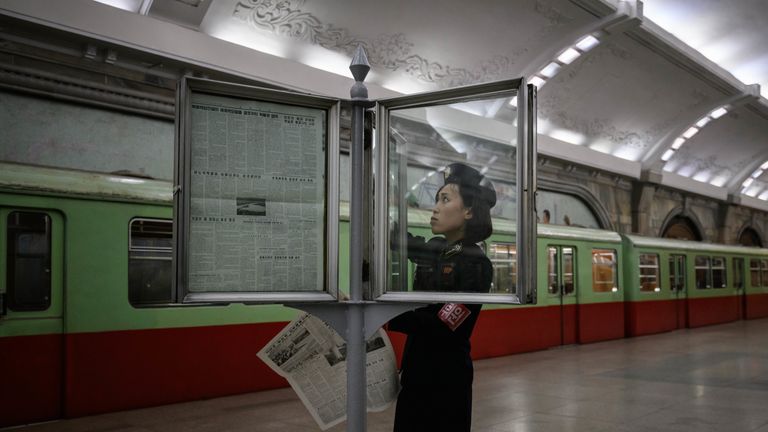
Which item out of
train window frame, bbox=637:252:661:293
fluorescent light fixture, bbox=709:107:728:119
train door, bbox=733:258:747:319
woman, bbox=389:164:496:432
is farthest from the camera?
train door, bbox=733:258:747:319

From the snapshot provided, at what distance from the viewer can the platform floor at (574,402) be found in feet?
21.4

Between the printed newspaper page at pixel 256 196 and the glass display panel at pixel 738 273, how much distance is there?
2148 centimetres

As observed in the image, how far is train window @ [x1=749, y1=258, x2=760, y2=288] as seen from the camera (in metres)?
22.2

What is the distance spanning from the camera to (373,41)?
11719 millimetres

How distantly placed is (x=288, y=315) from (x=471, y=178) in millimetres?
5971

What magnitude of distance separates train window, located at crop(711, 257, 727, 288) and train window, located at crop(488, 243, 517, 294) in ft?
63.1

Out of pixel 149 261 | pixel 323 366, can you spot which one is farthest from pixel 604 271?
pixel 323 366

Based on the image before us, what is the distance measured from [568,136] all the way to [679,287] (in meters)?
4.84

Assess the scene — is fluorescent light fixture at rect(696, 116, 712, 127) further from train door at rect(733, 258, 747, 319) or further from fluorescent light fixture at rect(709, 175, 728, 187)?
fluorescent light fixture at rect(709, 175, 728, 187)

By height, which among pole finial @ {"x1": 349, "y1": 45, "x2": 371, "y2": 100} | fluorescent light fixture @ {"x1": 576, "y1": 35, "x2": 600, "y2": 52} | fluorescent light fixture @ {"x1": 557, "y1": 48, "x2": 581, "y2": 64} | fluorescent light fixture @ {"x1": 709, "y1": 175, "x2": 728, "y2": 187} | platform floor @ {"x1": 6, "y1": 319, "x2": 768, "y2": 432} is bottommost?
platform floor @ {"x1": 6, "y1": 319, "x2": 768, "y2": 432}

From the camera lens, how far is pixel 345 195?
10.2 metres

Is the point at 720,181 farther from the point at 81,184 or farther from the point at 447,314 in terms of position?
the point at 447,314

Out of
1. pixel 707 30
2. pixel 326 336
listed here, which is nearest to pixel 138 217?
pixel 326 336

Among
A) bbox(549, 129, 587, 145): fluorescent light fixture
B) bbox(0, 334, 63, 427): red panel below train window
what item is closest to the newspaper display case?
bbox(0, 334, 63, 427): red panel below train window
